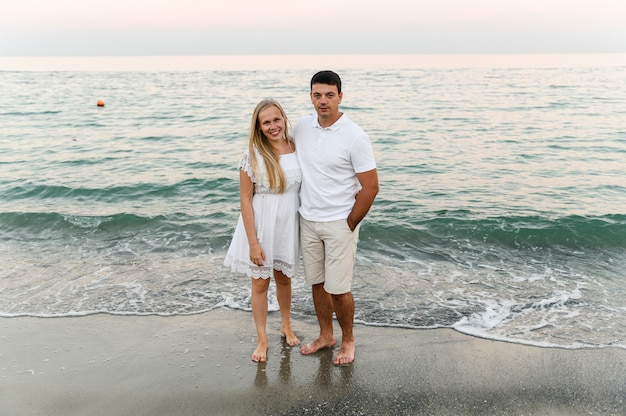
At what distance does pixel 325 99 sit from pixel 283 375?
2123 millimetres

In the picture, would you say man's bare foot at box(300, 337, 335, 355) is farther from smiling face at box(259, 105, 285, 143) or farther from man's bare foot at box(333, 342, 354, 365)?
smiling face at box(259, 105, 285, 143)

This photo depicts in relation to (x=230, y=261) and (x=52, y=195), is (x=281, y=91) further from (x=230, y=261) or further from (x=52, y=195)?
(x=230, y=261)

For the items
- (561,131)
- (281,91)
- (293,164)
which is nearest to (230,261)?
(293,164)

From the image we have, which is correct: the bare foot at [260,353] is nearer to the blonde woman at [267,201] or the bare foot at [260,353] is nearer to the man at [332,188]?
the blonde woman at [267,201]

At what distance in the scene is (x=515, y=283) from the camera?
6.42 meters

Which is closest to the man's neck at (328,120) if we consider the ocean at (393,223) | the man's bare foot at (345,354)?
the man's bare foot at (345,354)

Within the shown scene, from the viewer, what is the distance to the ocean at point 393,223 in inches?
224

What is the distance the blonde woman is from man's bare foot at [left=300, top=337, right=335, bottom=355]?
359 millimetres

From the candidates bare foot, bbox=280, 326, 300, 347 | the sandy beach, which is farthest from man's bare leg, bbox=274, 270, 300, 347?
the sandy beach

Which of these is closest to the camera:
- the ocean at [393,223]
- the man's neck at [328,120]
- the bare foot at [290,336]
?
the man's neck at [328,120]

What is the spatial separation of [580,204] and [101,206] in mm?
8848

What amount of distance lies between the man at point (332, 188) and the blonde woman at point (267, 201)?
0.09 meters

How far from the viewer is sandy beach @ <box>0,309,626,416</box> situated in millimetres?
3799

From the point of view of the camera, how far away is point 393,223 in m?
8.84
